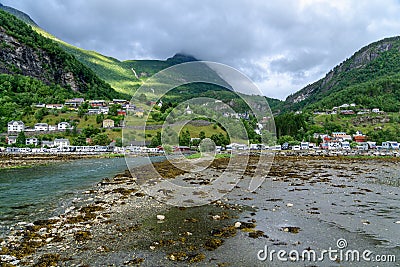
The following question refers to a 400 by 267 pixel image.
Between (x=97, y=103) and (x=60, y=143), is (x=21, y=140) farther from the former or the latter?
(x=97, y=103)

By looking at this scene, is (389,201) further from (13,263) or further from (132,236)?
(13,263)

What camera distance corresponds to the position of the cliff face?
486ft

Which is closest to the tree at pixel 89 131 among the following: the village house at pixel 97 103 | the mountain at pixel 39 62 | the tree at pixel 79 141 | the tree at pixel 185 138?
the tree at pixel 79 141

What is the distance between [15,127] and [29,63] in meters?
81.0

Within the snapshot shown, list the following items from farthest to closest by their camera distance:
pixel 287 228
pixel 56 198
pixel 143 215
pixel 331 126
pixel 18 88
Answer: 1. pixel 18 88
2. pixel 331 126
3. pixel 56 198
4. pixel 143 215
5. pixel 287 228

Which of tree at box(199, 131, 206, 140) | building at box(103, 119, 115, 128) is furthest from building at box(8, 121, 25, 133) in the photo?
tree at box(199, 131, 206, 140)

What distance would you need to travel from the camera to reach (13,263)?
7.55 metres

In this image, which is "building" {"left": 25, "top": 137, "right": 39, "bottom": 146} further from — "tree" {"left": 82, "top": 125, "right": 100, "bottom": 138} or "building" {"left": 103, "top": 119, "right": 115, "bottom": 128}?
"building" {"left": 103, "top": 119, "right": 115, "bottom": 128}

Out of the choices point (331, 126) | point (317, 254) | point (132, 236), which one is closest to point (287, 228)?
point (317, 254)

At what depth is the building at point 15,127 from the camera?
94125mm

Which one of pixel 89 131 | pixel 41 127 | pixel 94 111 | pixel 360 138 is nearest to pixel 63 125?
pixel 41 127

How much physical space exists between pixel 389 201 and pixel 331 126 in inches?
4578

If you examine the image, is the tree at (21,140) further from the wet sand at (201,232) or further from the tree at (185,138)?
the wet sand at (201,232)

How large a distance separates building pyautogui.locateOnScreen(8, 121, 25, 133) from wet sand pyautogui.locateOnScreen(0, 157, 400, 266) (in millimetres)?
96771
